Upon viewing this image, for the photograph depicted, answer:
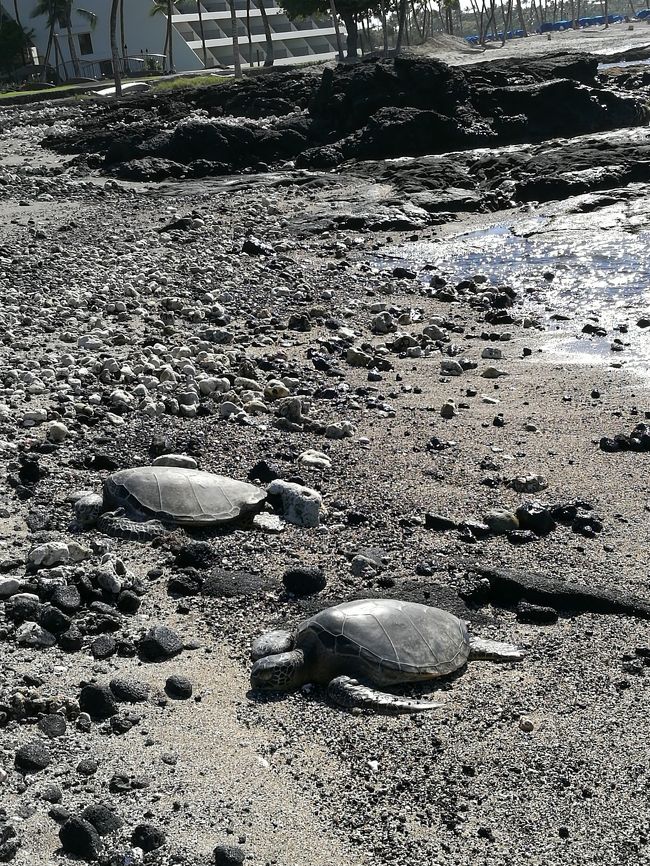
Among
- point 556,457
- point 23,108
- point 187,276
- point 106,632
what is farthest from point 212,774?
point 23,108

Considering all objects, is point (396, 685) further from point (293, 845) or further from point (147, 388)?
point (147, 388)

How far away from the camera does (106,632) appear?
5.43 metres

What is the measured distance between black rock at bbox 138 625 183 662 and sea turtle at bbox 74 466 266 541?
3.98 feet

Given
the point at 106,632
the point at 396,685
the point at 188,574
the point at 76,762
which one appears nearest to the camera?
the point at 76,762

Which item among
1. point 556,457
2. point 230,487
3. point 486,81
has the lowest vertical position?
point 556,457

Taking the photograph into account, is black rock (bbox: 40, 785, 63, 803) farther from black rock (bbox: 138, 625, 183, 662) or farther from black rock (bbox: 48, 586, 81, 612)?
black rock (bbox: 48, 586, 81, 612)

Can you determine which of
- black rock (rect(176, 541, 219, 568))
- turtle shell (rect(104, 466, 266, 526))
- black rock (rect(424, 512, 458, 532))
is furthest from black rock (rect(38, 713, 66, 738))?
black rock (rect(424, 512, 458, 532))

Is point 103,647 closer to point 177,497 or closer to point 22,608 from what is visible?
point 22,608

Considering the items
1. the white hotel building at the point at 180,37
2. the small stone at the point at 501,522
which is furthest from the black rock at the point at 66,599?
the white hotel building at the point at 180,37

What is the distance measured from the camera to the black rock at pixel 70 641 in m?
5.20

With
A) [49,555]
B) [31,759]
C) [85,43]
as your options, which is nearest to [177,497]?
[49,555]

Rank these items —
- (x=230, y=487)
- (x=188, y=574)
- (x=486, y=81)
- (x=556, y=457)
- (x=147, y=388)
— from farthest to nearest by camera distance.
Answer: (x=486, y=81) → (x=147, y=388) → (x=556, y=457) → (x=230, y=487) → (x=188, y=574)

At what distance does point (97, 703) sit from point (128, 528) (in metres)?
1.92

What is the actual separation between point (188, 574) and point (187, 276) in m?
9.24
